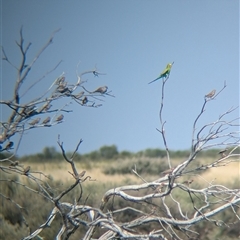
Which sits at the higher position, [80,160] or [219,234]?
[80,160]

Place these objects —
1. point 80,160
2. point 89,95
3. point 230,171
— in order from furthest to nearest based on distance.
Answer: point 80,160 < point 230,171 < point 89,95

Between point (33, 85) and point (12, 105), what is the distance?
36 cm

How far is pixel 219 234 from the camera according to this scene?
12859 millimetres

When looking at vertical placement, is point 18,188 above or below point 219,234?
above

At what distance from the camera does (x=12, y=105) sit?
5.54 metres

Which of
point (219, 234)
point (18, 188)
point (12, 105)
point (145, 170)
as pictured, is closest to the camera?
point (12, 105)

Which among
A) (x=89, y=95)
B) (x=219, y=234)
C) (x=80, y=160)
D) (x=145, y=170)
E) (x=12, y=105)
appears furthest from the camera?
(x=80, y=160)

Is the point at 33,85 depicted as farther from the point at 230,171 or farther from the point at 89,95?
the point at 230,171

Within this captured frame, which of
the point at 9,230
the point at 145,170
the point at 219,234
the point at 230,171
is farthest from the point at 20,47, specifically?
the point at 145,170

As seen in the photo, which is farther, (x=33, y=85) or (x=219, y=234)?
(x=219, y=234)

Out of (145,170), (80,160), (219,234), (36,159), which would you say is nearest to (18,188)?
(219,234)

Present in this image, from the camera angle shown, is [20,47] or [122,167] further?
[122,167]

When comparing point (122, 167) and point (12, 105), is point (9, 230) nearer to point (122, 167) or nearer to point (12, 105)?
point (12, 105)

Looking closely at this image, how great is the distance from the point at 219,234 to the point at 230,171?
8.58 m
